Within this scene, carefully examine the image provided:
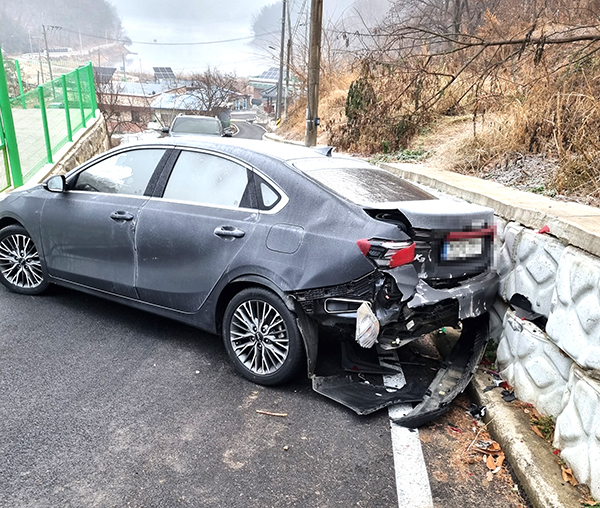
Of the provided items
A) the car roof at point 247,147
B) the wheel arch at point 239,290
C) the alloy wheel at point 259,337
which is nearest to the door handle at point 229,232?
the wheel arch at point 239,290

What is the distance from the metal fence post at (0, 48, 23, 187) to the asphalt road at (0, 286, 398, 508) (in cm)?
598

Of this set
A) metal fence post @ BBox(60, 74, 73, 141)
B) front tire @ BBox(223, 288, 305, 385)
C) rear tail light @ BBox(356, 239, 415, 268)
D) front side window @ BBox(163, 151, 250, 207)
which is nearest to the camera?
rear tail light @ BBox(356, 239, 415, 268)

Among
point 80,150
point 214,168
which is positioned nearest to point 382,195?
point 214,168

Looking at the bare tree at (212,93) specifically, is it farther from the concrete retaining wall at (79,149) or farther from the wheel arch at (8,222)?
the wheel arch at (8,222)

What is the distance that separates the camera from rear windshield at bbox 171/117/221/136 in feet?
52.2

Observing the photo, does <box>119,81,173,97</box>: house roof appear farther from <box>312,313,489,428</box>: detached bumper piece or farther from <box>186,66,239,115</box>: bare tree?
<box>312,313,489,428</box>: detached bumper piece

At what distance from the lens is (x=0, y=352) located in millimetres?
3955

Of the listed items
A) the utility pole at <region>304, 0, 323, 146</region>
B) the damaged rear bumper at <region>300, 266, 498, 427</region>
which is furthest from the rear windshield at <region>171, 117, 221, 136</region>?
the damaged rear bumper at <region>300, 266, 498, 427</region>

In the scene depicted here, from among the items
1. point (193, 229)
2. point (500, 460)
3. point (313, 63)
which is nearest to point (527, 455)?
point (500, 460)

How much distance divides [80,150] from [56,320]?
11.0 m

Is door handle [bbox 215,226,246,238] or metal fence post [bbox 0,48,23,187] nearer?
door handle [bbox 215,226,246,238]

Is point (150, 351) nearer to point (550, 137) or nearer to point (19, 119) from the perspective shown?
point (550, 137)

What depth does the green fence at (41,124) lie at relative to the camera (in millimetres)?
9478

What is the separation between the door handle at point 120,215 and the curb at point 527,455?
3.05m
